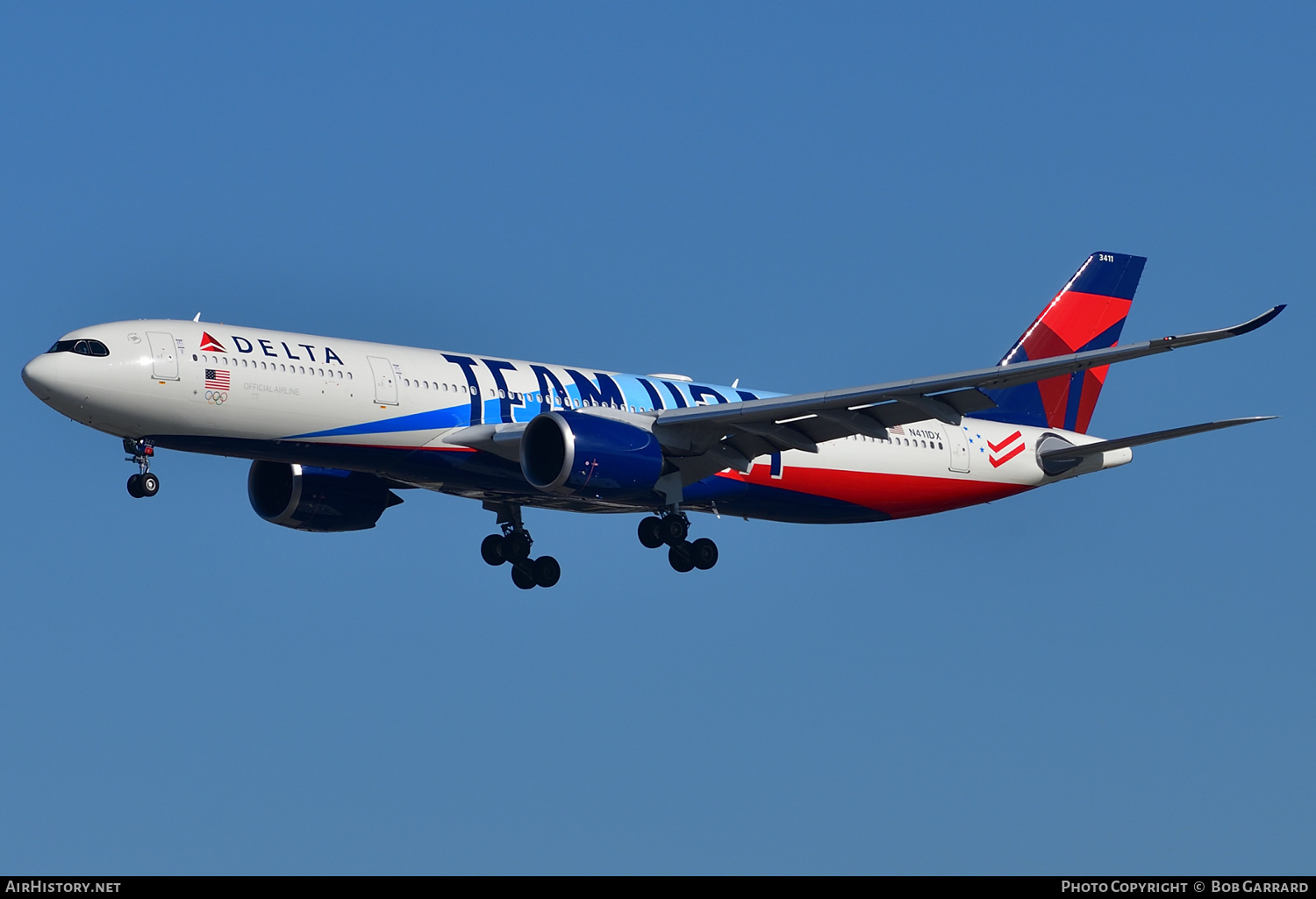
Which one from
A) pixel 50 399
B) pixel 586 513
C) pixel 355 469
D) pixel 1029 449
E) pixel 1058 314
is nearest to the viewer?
pixel 50 399

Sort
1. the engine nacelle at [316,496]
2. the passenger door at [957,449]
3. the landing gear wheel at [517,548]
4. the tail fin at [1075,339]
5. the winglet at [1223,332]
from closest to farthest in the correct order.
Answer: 1. the winglet at [1223,332]
2. the engine nacelle at [316,496]
3. the landing gear wheel at [517,548]
4. the passenger door at [957,449]
5. the tail fin at [1075,339]

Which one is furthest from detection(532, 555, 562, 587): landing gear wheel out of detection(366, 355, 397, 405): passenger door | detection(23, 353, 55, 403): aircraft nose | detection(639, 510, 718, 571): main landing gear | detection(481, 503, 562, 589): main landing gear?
detection(23, 353, 55, 403): aircraft nose

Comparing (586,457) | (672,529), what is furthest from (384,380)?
(672,529)

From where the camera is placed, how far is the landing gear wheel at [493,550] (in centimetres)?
4200

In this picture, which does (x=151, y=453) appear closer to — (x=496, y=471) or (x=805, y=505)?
(x=496, y=471)

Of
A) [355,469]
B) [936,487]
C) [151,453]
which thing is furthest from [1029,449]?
[151,453]

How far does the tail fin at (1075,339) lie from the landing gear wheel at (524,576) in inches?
491

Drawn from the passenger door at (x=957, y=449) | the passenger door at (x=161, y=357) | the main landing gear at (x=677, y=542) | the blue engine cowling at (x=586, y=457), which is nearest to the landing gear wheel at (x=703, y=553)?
the main landing gear at (x=677, y=542)

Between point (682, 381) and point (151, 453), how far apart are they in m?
12.6

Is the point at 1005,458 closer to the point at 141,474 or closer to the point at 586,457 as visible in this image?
the point at 586,457

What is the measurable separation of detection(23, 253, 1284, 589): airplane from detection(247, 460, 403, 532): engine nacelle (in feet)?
0.15

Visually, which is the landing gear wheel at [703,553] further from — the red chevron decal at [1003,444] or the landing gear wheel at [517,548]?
the red chevron decal at [1003,444]

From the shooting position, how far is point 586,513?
132ft

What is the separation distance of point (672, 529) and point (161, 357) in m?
11.8
